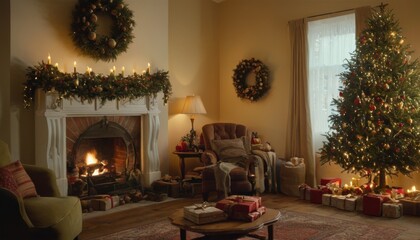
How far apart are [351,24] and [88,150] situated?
407 centimetres

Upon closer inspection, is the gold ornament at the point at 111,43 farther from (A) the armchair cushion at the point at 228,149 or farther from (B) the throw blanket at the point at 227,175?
(B) the throw blanket at the point at 227,175

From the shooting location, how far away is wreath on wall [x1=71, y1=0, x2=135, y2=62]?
4.98 metres

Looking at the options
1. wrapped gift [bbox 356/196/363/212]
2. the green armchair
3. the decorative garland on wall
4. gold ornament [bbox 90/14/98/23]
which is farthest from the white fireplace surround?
wrapped gift [bbox 356/196/363/212]

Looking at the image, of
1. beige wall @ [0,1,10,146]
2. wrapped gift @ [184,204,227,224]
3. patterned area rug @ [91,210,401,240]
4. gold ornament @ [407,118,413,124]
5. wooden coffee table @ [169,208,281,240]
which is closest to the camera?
wooden coffee table @ [169,208,281,240]

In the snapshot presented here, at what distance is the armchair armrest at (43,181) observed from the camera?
3498mm

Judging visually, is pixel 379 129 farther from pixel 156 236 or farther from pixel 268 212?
pixel 156 236

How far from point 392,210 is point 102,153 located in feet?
12.2

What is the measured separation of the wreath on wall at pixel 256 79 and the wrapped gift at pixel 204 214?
3923 mm

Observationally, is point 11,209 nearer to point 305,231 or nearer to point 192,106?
point 305,231

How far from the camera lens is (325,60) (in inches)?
236

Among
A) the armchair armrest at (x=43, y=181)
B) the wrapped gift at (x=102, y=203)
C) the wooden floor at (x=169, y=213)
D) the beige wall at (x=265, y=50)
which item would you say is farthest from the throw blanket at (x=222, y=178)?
the armchair armrest at (x=43, y=181)

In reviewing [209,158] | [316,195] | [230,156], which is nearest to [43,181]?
[209,158]

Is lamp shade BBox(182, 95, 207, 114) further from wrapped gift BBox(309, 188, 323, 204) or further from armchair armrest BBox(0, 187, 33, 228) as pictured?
armchair armrest BBox(0, 187, 33, 228)

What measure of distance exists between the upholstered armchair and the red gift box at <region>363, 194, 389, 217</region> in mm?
1428
